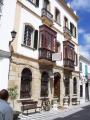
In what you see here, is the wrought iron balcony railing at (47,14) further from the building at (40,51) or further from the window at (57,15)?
the window at (57,15)

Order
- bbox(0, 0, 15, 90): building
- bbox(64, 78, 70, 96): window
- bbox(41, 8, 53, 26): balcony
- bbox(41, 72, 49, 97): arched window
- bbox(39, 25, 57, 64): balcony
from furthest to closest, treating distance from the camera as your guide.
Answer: bbox(64, 78, 70, 96): window → bbox(41, 8, 53, 26): balcony → bbox(41, 72, 49, 97): arched window → bbox(39, 25, 57, 64): balcony → bbox(0, 0, 15, 90): building

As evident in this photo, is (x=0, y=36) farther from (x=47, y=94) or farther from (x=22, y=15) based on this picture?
(x=47, y=94)

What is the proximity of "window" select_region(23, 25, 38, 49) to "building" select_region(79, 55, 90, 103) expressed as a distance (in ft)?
47.4

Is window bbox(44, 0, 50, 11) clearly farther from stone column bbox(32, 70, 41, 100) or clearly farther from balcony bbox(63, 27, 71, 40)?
→ stone column bbox(32, 70, 41, 100)

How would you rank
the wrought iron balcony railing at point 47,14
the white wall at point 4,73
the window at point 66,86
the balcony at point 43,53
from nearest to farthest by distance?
the white wall at point 4,73 < the balcony at point 43,53 < the wrought iron balcony railing at point 47,14 < the window at point 66,86

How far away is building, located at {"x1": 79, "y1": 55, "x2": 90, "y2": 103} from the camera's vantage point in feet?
98.4

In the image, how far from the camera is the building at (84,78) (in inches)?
1180

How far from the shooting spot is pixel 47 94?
18.8m

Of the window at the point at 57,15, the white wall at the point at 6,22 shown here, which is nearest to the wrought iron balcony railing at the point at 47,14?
the window at the point at 57,15

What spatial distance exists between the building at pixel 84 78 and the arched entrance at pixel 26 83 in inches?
573

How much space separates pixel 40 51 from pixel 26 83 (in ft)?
9.82

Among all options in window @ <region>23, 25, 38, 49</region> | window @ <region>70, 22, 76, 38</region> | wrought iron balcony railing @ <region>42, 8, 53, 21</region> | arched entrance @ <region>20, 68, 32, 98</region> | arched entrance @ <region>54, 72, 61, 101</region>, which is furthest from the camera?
window @ <region>70, 22, 76, 38</region>

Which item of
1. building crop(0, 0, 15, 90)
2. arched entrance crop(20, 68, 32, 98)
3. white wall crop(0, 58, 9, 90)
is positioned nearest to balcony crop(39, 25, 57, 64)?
arched entrance crop(20, 68, 32, 98)

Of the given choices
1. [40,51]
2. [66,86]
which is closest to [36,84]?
[40,51]
